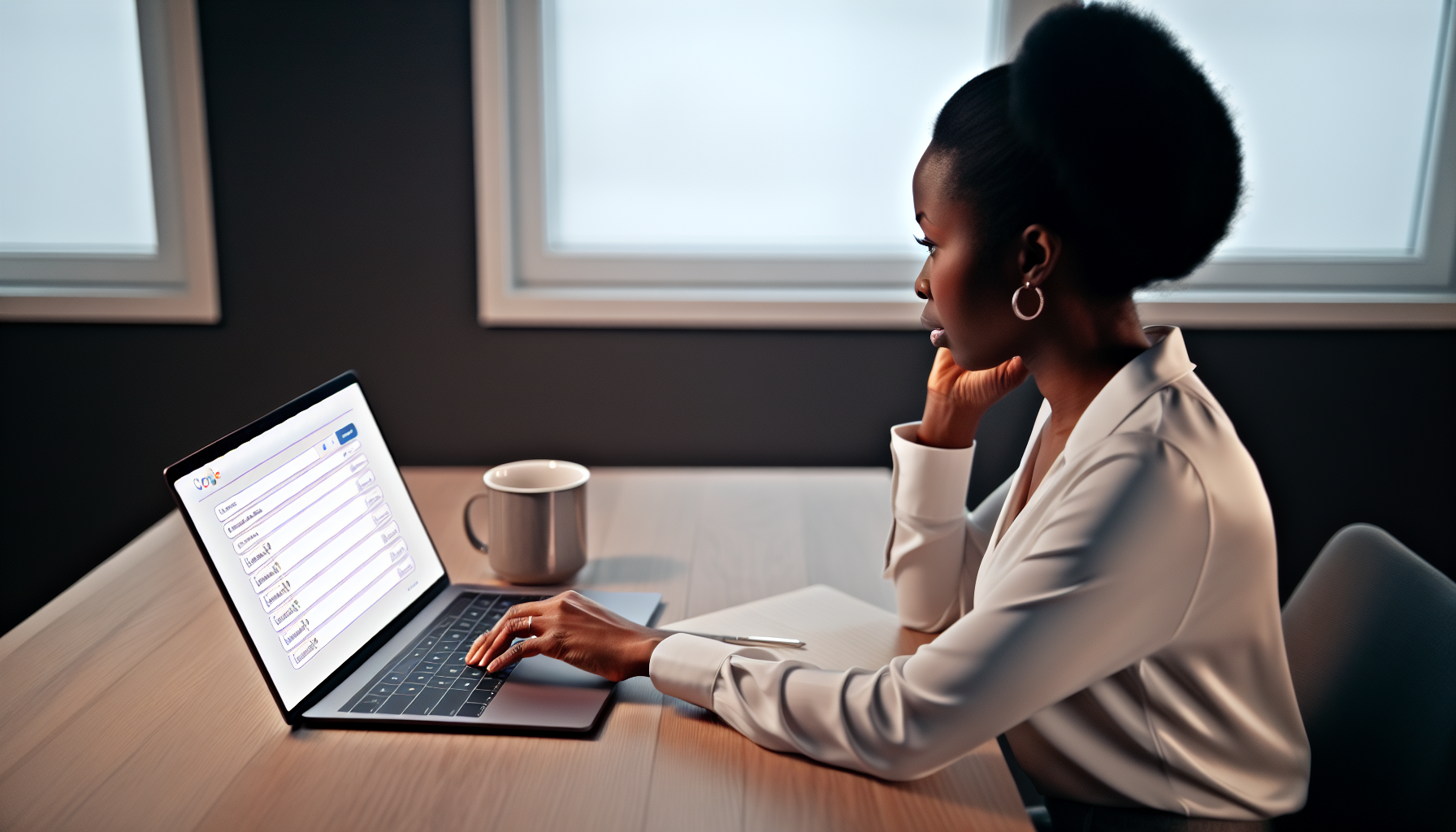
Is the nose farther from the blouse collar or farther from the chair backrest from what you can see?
the chair backrest

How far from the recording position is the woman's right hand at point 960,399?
44.3 inches

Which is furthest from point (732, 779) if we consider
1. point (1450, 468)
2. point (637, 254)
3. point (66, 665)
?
point (1450, 468)

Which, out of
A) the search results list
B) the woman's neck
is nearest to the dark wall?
the search results list

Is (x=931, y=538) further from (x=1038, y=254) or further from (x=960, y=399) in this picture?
(x=1038, y=254)

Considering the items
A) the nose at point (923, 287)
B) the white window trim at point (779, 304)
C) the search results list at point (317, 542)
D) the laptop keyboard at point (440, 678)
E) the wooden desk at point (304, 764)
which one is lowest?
the wooden desk at point (304, 764)

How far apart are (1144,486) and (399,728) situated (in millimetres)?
609

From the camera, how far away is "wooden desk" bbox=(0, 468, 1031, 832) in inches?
28.4

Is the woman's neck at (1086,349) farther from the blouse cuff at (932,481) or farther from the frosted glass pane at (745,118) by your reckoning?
the frosted glass pane at (745,118)

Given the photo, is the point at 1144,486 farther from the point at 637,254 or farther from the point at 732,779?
the point at 637,254

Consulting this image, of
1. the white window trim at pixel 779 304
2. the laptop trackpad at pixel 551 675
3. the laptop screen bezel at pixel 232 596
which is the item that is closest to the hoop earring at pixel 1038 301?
the laptop trackpad at pixel 551 675

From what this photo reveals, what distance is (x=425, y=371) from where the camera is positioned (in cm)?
194

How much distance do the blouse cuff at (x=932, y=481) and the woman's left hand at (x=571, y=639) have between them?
1.07ft

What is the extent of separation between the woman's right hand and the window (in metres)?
1.39

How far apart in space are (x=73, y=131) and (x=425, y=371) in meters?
0.80
